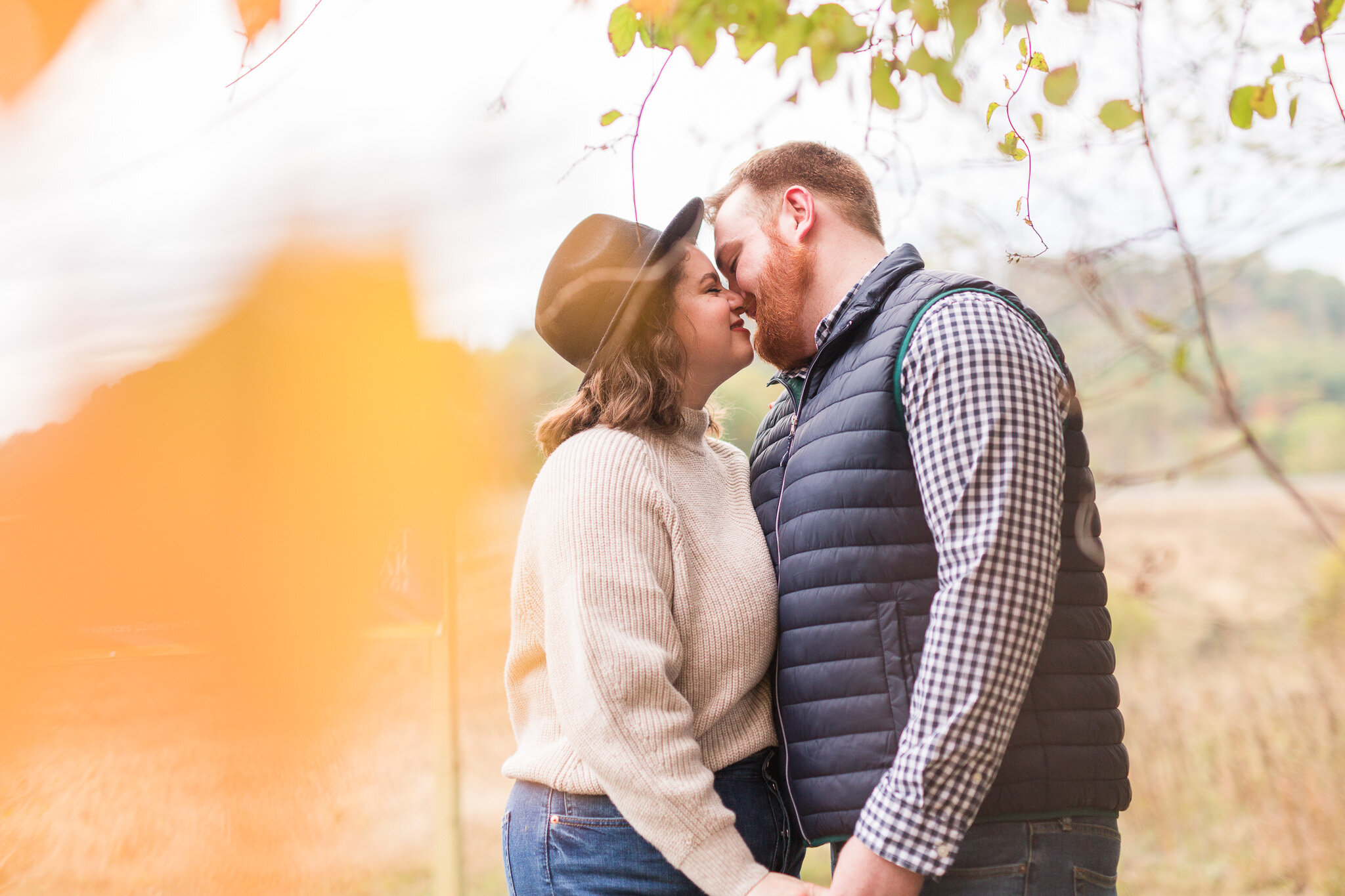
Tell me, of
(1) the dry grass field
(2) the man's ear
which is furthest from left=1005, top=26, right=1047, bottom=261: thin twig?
(1) the dry grass field

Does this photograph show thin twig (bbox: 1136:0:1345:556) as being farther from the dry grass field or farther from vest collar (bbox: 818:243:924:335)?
the dry grass field

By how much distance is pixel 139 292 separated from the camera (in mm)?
2559

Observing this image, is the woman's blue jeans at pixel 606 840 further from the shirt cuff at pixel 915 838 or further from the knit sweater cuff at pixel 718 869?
the shirt cuff at pixel 915 838

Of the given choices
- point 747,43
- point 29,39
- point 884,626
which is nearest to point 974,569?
point 884,626

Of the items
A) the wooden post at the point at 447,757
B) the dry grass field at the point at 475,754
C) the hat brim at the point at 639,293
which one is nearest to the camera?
the hat brim at the point at 639,293

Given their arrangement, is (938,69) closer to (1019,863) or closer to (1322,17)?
(1322,17)

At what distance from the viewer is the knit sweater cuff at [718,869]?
984 mm

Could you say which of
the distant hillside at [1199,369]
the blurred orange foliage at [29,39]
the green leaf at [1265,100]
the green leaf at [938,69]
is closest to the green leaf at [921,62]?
the green leaf at [938,69]

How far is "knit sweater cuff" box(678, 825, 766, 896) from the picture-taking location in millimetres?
984

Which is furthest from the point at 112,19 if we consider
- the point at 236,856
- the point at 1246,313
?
the point at 1246,313

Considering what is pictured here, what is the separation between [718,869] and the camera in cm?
99

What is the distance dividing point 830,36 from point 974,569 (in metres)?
0.61

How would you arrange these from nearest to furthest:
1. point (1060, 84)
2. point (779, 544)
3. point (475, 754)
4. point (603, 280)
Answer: point (1060, 84), point (779, 544), point (603, 280), point (475, 754)

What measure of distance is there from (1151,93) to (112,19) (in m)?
2.75
